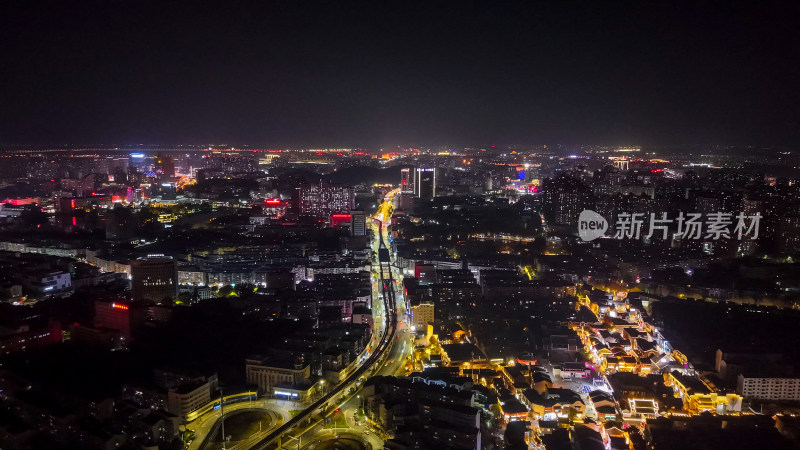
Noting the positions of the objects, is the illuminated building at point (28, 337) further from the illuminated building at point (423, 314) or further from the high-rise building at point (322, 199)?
the high-rise building at point (322, 199)

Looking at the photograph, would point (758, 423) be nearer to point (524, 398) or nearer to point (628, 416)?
point (628, 416)

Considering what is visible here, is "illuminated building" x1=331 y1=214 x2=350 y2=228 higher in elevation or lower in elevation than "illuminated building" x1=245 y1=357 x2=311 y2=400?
higher

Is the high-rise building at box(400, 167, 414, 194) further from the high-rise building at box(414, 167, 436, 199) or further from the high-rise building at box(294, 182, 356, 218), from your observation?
the high-rise building at box(294, 182, 356, 218)

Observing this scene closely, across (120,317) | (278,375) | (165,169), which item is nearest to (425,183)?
(165,169)

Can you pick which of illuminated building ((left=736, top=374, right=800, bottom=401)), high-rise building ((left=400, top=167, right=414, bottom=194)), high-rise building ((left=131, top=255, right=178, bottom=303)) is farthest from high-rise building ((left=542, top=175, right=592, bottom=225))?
high-rise building ((left=131, top=255, right=178, bottom=303))

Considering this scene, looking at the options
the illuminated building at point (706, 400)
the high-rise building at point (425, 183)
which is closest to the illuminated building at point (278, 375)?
the illuminated building at point (706, 400)

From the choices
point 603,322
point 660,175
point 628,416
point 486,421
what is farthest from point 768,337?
point 660,175

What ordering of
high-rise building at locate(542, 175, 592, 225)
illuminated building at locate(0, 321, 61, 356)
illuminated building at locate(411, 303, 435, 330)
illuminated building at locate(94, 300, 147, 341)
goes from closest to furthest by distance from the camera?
illuminated building at locate(0, 321, 61, 356)
illuminated building at locate(94, 300, 147, 341)
illuminated building at locate(411, 303, 435, 330)
high-rise building at locate(542, 175, 592, 225)

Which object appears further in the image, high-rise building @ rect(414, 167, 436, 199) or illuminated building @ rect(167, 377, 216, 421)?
high-rise building @ rect(414, 167, 436, 199)
